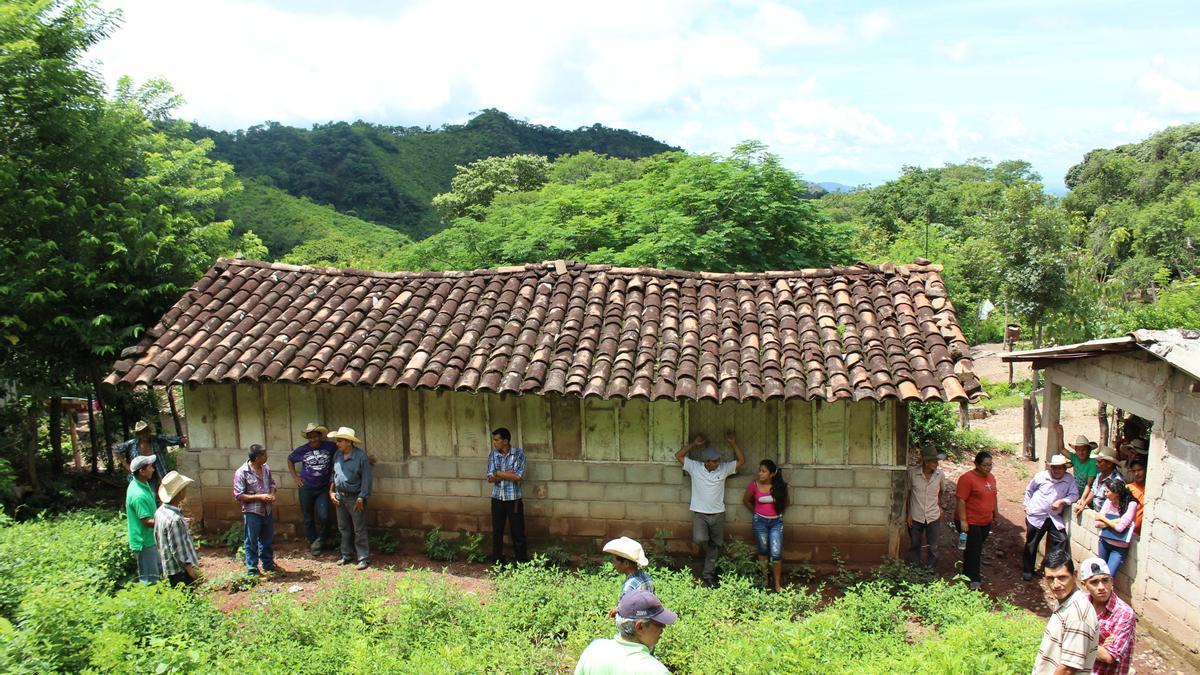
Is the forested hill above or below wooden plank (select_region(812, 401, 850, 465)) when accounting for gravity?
above

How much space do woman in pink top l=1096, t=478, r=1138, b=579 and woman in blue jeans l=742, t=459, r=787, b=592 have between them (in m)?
3.54

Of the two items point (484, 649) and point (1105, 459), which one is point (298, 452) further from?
point (1105, 459)

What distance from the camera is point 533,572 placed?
8.48 metres

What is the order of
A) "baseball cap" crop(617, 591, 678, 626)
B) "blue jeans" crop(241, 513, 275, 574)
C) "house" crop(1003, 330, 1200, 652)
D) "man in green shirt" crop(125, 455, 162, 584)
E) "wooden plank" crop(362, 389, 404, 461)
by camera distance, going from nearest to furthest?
"baseball cap" crop(617, 591, 678, 626)
"house" crop(1003, 330, 1200, 652)
"man in green shirt" crop(125, 455, 162, 584)
"blue jeans" crop(241, 513, 275, 574)
"wooden plank" crop(362, 389, 404, 461)

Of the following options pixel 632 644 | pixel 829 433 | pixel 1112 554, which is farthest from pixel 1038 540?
pixel 632 644

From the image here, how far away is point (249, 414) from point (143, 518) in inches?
100

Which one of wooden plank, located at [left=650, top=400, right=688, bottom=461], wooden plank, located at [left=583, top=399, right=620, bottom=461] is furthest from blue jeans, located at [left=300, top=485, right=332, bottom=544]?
wooden plank, located at [left=650, top=400, right=688, bottom=461]

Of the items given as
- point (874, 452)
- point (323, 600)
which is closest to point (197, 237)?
point (323, 600)

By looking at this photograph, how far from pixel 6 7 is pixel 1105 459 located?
594 inches

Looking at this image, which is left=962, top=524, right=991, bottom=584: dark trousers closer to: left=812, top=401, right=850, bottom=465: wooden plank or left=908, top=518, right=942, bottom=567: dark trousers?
left=908, top=518, right=942, bottom=567: dark trousers

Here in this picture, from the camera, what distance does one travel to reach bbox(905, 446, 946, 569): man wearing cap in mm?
9078

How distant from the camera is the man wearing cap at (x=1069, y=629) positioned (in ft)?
17.1

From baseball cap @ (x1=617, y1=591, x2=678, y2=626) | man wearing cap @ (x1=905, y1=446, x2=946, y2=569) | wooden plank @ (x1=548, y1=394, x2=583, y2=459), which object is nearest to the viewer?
baseball cap @ (x1=617, y1=591, x2=678, y2=626)

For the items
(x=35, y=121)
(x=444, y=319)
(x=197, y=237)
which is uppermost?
(x=35, y=121)
